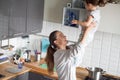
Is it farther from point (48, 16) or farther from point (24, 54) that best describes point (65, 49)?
point (24, 54)

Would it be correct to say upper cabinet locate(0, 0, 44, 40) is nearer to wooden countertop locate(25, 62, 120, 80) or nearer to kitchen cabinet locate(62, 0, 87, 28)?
kitchen cabinet locate(62, 0, 87, 28)

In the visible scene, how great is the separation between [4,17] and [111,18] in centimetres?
114

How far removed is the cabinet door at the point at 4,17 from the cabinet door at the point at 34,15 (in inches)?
13.9

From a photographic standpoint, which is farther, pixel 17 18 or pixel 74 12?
pixel 74 12

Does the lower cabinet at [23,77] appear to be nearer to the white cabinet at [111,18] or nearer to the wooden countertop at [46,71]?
the wooden countertop at [46,71]

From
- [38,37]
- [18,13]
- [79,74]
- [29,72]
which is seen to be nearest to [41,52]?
[38,37]

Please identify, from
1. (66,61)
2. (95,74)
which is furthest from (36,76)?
(66,61)

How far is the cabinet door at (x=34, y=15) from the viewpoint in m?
2.49

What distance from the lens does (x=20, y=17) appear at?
2.33 metres

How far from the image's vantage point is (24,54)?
3.04 metres

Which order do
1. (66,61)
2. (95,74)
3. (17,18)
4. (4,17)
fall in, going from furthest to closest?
(95,74) → (17,18) → (4,17) → (66,61)

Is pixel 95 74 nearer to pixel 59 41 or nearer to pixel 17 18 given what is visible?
pixel 59 41

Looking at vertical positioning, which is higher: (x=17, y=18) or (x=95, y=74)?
(x=17, y=18)

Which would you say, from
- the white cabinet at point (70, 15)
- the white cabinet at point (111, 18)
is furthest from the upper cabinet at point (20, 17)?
the white cabinet at point (111, 18)
